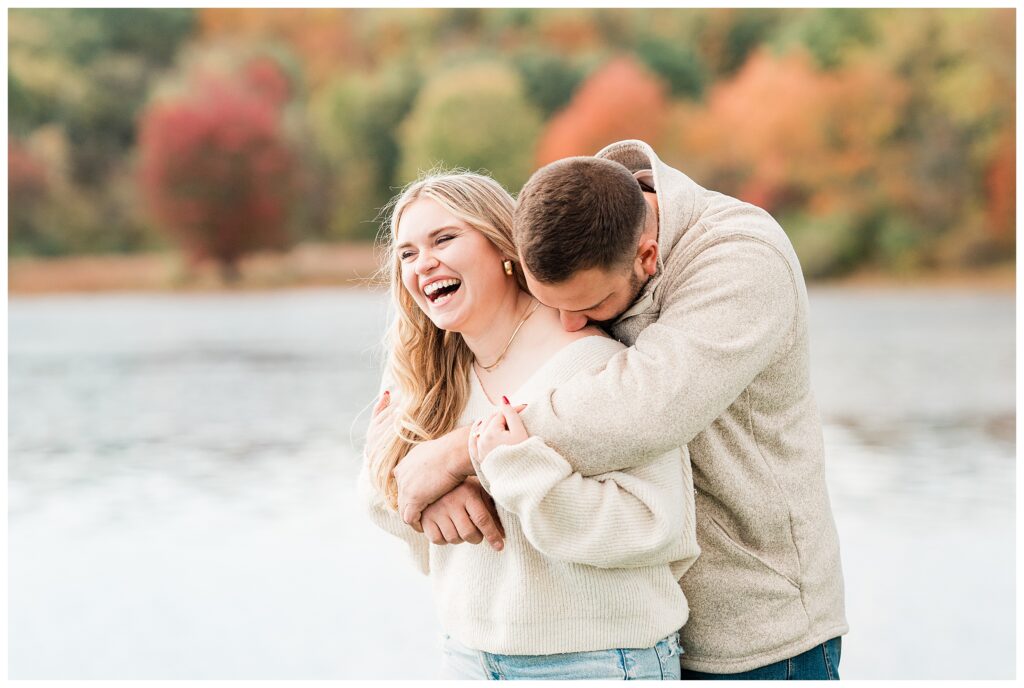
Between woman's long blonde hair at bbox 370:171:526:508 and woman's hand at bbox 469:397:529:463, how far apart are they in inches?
6.4

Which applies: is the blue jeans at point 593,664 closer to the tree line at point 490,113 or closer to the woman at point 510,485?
the woman at point 510,485

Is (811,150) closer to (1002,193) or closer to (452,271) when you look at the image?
(1002,193)

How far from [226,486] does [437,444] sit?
4181 millimetres

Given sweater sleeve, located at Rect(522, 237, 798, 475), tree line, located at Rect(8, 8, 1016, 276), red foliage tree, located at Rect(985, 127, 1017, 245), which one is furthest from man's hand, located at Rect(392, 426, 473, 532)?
red foliage tree, located at Rect(985, 127, 1017, 245)

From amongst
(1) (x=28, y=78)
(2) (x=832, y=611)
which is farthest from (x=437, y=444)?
(1) (x=28, y=78)

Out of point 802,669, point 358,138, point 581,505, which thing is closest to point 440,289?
point 581,505

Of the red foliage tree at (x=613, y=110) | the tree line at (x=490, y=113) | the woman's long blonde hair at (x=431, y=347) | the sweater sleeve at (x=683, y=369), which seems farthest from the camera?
the tree line at (x=490, y=113)

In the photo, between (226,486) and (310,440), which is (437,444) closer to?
(226,486)

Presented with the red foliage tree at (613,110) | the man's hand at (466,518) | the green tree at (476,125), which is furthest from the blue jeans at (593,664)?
the red foliage tree at (613,110)

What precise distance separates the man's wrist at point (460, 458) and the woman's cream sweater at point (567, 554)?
45 mm

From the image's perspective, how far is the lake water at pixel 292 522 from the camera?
11.0ft

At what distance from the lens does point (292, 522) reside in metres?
4.60

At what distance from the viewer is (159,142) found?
1198 centimetres

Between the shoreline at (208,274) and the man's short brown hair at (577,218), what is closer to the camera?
the man's short brown hair at (577,218)
